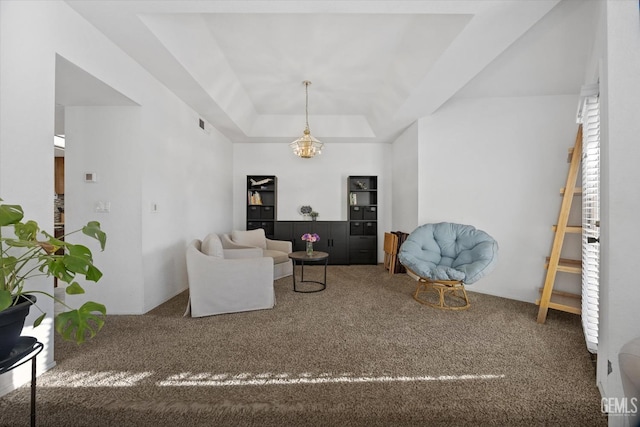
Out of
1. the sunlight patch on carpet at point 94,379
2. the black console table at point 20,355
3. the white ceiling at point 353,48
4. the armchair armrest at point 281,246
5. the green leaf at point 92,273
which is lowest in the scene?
the sunlight patch on carpet at point 94,379

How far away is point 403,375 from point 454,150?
334cm

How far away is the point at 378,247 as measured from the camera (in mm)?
6266

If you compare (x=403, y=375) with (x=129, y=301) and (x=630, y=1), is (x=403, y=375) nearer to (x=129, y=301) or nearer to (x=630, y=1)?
(x=630, y=1)

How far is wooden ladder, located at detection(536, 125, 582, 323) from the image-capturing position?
9.39 feet

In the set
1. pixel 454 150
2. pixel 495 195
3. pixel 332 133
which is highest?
pixel 332 133

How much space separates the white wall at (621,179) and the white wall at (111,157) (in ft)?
11.4

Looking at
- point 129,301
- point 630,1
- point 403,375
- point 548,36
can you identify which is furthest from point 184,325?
point 548,36

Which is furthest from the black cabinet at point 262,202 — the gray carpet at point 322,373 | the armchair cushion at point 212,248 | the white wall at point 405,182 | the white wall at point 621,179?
the white wall at point 621,179

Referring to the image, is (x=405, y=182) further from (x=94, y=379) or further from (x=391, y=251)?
(x=94, y=379)

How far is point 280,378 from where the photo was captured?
1975 mm

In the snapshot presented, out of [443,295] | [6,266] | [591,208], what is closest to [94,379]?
[6,266]

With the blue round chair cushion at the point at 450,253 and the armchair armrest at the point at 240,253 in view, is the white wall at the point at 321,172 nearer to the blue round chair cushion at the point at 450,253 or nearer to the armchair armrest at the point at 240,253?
the armchair armrest at the point at 240,253

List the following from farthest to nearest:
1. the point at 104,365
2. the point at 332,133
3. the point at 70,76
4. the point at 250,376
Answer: the point at 332,133, the point at 70,76, the point at 104,365, the point at 250,376

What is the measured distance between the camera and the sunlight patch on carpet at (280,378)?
6.31 feet
